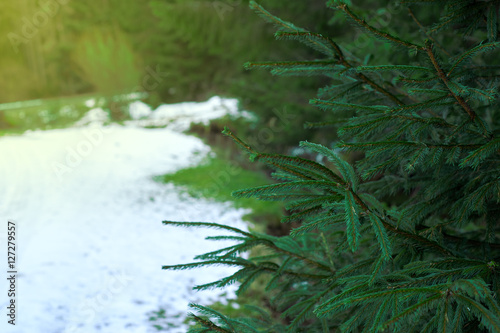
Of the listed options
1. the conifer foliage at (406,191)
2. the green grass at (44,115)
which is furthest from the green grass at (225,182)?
the green grass at (44,115)

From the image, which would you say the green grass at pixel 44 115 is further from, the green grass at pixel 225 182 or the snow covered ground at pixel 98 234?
the green grass at pixel 225 182

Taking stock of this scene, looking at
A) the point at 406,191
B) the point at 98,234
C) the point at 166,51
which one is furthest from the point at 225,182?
the point at 166,51

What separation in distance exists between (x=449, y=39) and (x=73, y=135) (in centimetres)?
1284

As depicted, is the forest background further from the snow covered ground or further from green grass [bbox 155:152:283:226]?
the snow covered ground

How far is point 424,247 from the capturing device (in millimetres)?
1724

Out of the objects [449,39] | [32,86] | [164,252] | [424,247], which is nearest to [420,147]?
[424,247]

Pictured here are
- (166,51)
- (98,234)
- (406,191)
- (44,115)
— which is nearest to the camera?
(406,191)

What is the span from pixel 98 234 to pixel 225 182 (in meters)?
3.57

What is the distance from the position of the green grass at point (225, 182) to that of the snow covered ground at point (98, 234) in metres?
0.35

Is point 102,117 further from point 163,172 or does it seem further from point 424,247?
point 424,247

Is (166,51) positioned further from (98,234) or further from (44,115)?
(98,234)

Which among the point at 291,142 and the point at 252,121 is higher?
the point at 252,121

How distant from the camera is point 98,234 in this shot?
6.20 metres

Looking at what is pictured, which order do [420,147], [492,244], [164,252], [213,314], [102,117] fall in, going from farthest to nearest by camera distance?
[102,117] → [164,252] → [492,244] → [213,314] → [420,147]
